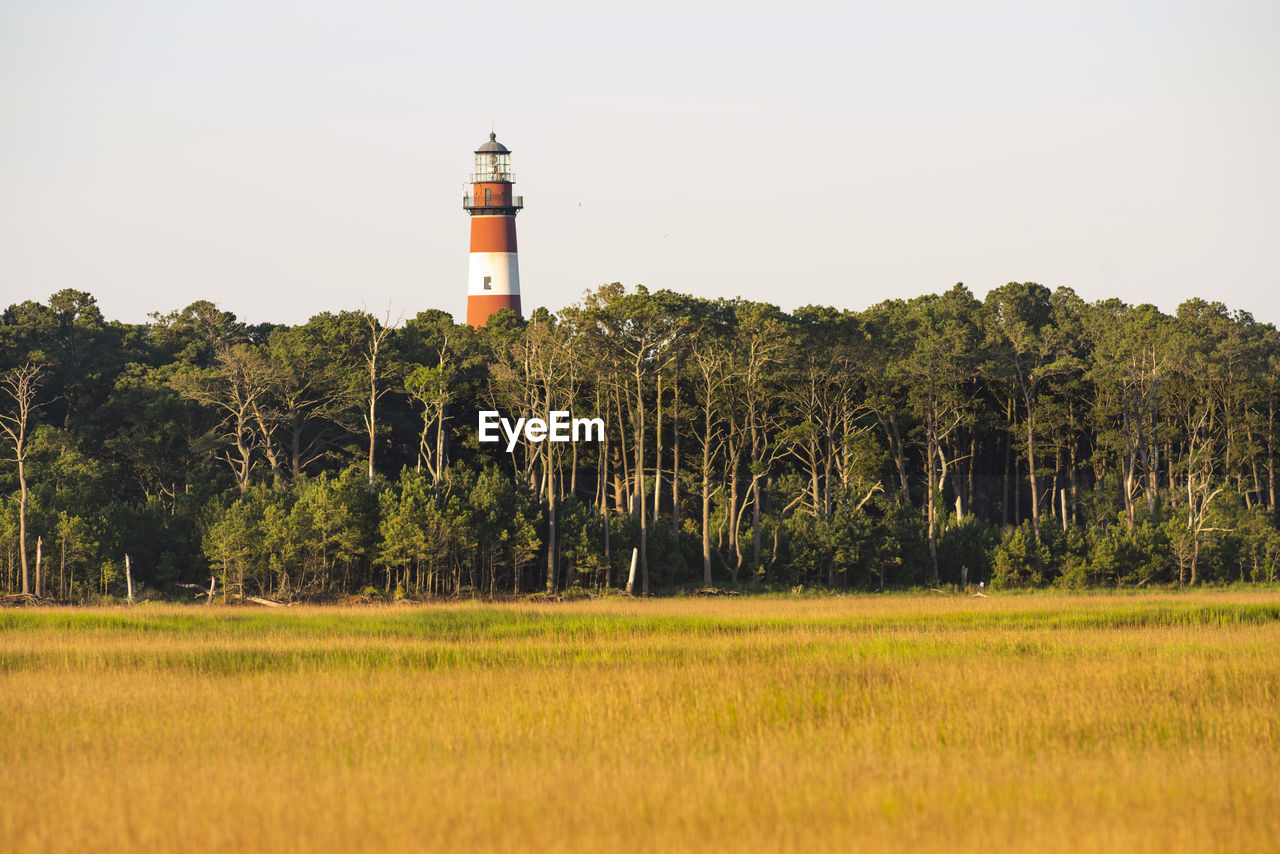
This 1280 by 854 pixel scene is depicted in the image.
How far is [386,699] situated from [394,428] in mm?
43944

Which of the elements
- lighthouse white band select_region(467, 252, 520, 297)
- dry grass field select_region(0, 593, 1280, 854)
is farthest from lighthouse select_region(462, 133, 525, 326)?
dry grass field select_region(0, 593, 1280, 854)

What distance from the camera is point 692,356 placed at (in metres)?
62.3

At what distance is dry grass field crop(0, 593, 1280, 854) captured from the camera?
42.3 ft

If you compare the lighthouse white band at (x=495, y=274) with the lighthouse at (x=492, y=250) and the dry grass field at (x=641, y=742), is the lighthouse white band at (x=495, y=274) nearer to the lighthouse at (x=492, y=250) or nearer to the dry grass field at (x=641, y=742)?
the lighthouse at (x=492, y=250)

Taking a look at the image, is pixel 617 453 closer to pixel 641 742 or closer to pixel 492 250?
pixel 492 250

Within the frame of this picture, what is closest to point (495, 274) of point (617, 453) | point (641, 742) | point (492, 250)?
point (492, 250)

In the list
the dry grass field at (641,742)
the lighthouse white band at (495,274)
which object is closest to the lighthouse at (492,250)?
the lighthouse white band at (495,274)

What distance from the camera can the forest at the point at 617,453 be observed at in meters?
48.2

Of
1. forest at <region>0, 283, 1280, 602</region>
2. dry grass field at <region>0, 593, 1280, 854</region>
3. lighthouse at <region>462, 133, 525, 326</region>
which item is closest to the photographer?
dry grass field at <region>0, 593, 1280, 854</region>

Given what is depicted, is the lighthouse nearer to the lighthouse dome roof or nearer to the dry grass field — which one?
the lighthouse dome roof

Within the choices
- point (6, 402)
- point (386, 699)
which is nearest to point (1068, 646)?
point (386, 699)

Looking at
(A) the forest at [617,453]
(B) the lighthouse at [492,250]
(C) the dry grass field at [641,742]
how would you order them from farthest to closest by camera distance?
(B) the lighthouse at [492,250] < (A) the forest at [617,453] < (C) the dry grass field at [641,742]

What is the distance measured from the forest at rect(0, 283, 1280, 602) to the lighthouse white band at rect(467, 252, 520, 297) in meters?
5.55

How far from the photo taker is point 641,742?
700 inches
